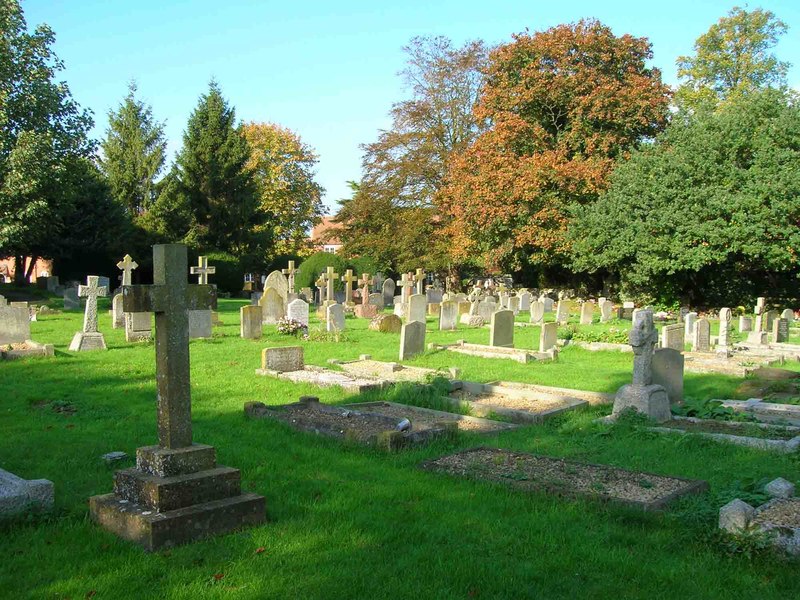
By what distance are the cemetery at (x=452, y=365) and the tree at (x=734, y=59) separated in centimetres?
14

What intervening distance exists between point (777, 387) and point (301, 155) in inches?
1818

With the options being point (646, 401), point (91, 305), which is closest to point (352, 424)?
point (646, 401)

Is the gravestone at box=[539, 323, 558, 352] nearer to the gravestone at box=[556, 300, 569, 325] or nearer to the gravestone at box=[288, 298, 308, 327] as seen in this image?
the gravestone at box=[288, 298, 308, 327]

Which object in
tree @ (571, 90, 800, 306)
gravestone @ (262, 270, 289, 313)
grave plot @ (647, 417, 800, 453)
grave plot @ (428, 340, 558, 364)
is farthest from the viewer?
tree @ (571, 90, 800, 306)

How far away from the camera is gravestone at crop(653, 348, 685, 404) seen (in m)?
10.2

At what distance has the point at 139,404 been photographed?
30.7 feet

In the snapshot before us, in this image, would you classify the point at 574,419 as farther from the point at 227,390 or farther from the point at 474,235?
the point at 474,235

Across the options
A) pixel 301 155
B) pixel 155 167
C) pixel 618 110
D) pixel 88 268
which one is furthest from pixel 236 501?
pixel 301 155

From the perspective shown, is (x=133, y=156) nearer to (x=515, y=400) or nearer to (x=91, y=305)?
(x=91, y=305)

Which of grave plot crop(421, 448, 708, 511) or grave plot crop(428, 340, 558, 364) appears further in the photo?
grave plot crop(428, 340, 558, 364)

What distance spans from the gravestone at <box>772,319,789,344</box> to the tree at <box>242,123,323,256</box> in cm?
3674

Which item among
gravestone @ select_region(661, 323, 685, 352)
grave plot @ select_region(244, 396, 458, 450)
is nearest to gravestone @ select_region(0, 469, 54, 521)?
grave plot @ select_region(244, 396, 458, 450)

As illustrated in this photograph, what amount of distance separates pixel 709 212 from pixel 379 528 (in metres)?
23.7

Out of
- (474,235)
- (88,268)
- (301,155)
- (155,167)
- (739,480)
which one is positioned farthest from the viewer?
(301,155)
